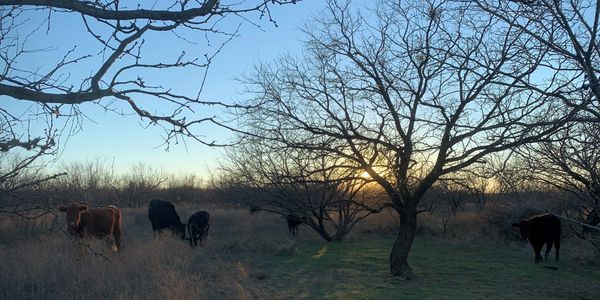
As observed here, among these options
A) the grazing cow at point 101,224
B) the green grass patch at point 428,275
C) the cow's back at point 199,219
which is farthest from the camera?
the cow's back at point 199,219

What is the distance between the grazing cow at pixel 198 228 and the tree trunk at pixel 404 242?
8534 millimetres

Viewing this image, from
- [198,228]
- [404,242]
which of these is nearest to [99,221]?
[198,228]

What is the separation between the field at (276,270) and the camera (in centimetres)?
1123

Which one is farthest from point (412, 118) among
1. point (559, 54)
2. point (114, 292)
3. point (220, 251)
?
point (220, 251)

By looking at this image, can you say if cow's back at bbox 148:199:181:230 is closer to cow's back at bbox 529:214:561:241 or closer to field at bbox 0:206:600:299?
field at bbox 0:206:600:299

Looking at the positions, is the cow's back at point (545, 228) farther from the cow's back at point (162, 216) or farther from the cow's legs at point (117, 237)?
the cow's back at point (162, 216)

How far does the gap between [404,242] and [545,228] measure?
7.59m

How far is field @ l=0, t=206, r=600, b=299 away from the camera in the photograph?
1123 centimetres

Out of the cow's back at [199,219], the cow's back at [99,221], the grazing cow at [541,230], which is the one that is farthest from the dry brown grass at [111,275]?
the grazing cow at [541,230]

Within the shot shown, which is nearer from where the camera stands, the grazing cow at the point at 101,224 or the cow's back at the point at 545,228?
the grazing cow at the point at 101,224

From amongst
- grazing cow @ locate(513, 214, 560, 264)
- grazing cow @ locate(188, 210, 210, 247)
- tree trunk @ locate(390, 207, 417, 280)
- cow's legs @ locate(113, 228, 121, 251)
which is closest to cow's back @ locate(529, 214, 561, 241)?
grazing cow @ locate(513, 214, 560, 264)

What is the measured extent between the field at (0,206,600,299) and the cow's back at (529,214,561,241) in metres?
1.06

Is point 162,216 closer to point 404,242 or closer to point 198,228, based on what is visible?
point 198,228

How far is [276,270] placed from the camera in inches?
699
